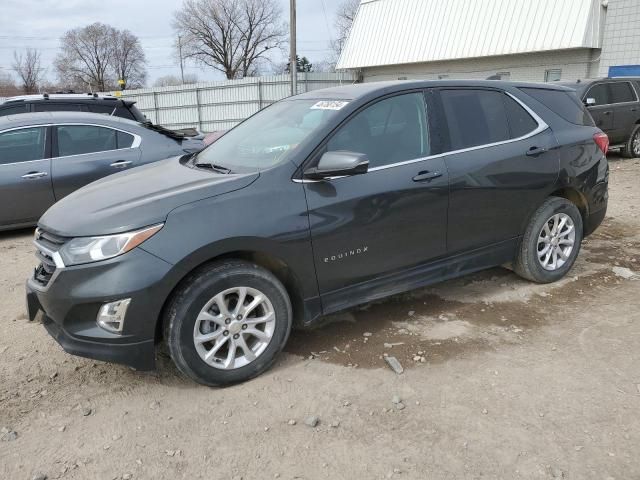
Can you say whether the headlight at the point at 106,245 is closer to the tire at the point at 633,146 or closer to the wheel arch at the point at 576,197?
the wheel arch at the point at 576,197

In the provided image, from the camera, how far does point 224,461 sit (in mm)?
2574

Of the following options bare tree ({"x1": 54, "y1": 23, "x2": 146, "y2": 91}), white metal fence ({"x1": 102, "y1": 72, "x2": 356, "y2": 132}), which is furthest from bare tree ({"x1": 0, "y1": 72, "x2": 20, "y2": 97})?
white metal fence ({"x1": 102, "y1": 72, "x2": 356, "y2": 132})

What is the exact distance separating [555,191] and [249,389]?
3015mm

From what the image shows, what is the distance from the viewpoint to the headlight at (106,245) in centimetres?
284

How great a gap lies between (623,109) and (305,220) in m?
10.9

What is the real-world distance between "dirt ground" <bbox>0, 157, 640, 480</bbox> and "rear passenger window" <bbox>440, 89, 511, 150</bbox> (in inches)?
51.2

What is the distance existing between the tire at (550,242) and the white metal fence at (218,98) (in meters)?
20.2

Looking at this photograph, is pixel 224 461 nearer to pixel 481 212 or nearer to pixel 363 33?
pixel 481 212

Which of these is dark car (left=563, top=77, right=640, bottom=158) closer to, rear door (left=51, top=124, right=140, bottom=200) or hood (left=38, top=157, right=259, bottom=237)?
rear door (left=51, top=124, right=140, bottom=200)

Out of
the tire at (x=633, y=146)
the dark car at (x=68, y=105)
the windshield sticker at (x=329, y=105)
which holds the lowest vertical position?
the tire at (x=633, y=146)

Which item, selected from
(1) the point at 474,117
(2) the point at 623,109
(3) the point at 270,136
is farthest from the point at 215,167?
(2) the point at 623,109

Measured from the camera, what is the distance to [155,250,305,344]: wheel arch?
9.73ft

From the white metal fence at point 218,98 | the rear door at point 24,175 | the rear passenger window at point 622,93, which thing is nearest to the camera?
the rear door at point 24,175

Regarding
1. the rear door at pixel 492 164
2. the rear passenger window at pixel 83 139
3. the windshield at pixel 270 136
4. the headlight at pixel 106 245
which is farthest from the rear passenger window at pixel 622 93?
the headlight at pixel 106 245
